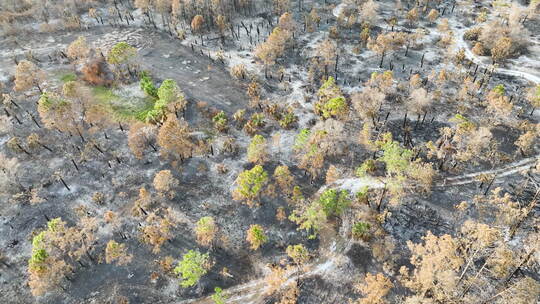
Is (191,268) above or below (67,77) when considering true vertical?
below

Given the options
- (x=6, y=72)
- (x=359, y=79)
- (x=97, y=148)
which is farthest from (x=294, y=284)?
(x=6, y=72)

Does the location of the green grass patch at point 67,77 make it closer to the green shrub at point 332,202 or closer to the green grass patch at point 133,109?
the green grass patch at point 133,109

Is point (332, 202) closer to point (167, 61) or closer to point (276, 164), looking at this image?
point (276, 164)

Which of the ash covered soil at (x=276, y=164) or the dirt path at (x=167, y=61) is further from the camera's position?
the dirt path at (x=167, y=61)

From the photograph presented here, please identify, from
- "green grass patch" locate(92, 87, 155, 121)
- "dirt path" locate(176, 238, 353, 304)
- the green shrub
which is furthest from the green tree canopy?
"green grass patch" locate(92, 87, 155, 121)

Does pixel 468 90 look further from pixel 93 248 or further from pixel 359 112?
pixel 93 248

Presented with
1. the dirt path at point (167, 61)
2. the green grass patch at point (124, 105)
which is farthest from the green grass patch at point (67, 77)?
the green grass patch at point (124, 105)

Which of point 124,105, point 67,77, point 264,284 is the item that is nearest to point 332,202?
point 264,284

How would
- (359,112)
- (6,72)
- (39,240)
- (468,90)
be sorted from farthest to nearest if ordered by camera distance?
1. (6,72)
2. (468,90)
3. (359,112)
4. (39,240)
